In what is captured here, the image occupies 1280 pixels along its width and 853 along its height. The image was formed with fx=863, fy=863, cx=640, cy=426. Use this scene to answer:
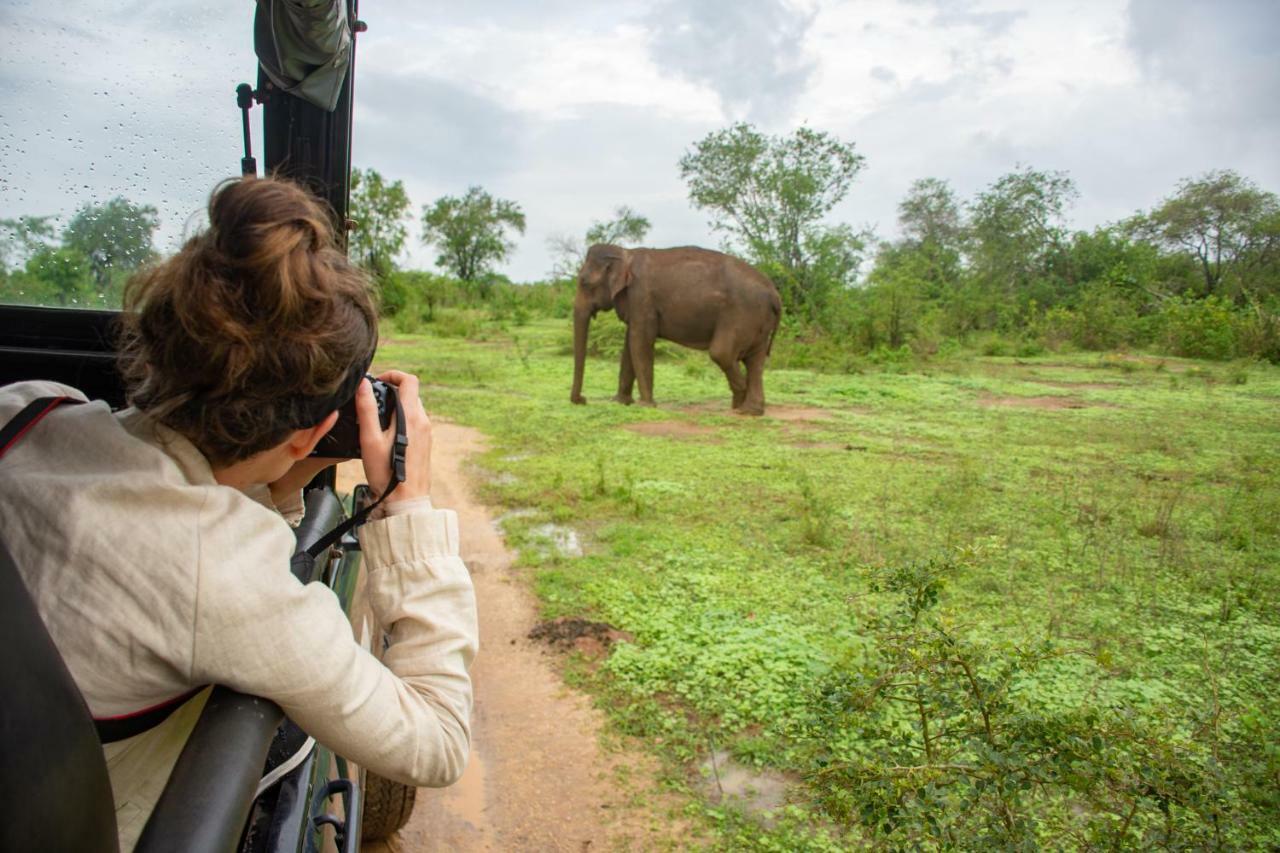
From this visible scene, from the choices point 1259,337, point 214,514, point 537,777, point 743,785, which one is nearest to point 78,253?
point 214,514

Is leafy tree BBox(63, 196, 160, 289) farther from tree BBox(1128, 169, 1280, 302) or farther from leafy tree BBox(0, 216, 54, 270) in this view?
tree BBox(1128, 169, 1280, 302)

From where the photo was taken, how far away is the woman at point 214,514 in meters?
0.94

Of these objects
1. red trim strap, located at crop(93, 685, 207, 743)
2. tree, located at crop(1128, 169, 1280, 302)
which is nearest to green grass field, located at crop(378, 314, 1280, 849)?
red trim strap, located at crop(93, 685, 207, 743)

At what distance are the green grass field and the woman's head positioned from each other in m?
1.51

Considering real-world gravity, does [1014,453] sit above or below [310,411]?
below

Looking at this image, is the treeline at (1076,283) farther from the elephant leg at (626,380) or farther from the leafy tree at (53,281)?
the leafy tree at (53,281)

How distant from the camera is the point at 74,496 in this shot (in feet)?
3.08

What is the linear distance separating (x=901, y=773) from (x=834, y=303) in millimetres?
16037

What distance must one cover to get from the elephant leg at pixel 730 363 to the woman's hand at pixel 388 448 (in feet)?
30.2

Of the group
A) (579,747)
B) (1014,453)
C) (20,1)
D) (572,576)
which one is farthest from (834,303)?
(20,1)

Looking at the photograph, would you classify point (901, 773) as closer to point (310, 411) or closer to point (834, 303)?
point (310, 411)

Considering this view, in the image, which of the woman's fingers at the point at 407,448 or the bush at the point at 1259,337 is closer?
the woman's fingers at the point at 407,448

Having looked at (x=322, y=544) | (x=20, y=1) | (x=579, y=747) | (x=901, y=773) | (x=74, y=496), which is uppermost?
(x=20, y=1)

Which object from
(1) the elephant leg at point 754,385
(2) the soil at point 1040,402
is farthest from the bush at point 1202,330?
(1) the elephant leg at point 754,385
